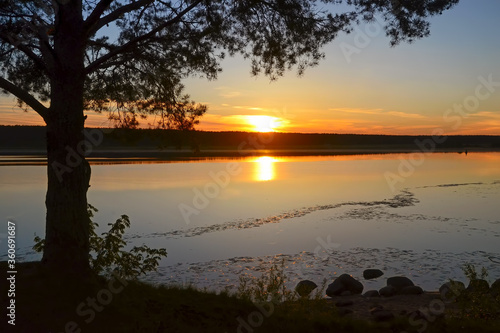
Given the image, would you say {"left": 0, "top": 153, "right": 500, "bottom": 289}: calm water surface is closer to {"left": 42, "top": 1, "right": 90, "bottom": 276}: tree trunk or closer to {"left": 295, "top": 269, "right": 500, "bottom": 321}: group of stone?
{"left": 295, "top": 269, "right": 500, "bottom": 321}: group of stone

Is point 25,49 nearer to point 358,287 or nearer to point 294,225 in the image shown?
point 358,287

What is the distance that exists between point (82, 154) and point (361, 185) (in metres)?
39.6

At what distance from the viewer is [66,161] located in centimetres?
909

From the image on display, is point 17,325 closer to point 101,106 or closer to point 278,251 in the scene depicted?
point 101,106

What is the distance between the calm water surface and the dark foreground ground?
4594mm

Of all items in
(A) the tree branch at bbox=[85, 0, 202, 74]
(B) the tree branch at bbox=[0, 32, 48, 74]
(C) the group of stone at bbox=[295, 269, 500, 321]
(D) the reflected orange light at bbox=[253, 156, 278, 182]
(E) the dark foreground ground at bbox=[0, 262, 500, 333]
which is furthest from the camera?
(D) the reflected orange light at bbox=[253, 156, 278, 182]

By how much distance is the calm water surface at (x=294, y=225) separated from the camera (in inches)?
674

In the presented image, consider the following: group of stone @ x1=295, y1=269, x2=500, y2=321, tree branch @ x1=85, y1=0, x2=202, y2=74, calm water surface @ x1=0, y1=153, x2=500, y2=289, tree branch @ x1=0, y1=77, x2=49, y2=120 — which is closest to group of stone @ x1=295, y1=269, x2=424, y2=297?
group of stone @ x1=295, y1=269, x2=500, y2=321

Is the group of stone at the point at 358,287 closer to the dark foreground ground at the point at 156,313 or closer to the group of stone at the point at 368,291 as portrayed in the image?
the group of stone at the point at 368,291

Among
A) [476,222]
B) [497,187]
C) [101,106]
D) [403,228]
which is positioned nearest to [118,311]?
[101,106]

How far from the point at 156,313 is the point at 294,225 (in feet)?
55.6

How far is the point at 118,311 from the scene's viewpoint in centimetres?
855

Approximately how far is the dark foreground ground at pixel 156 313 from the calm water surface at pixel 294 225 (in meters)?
4.59

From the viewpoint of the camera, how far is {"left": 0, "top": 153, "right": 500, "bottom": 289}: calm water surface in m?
17.1
